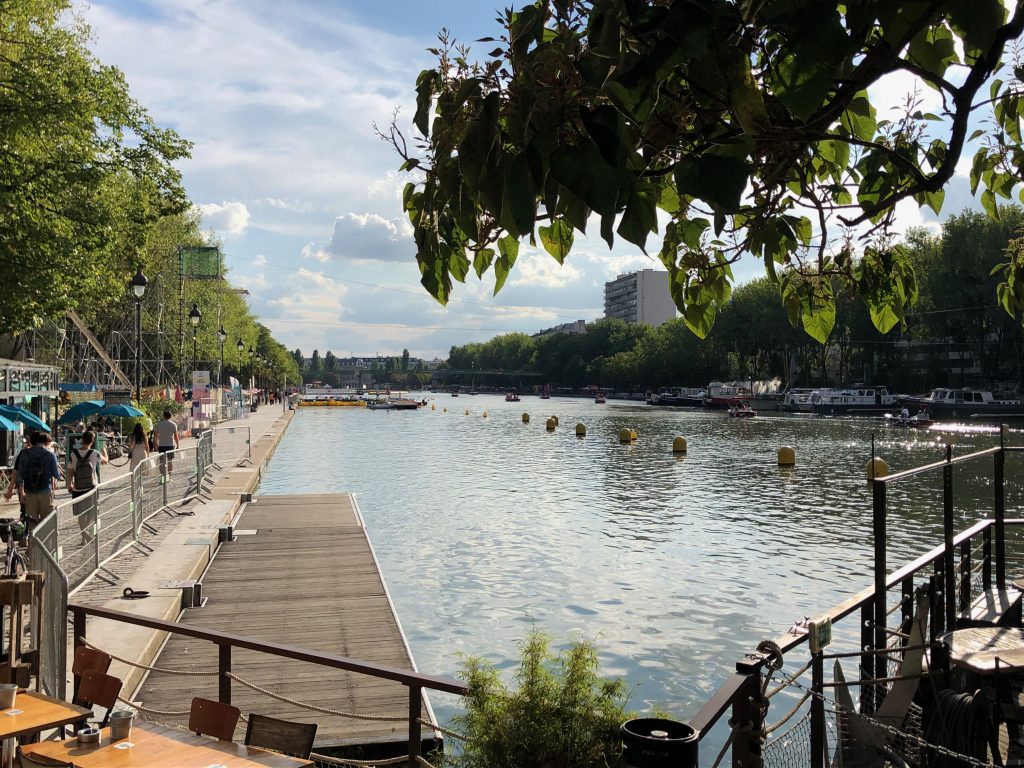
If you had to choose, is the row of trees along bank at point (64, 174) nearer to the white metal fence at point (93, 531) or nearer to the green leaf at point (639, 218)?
the white metal fence at point (93, 531)

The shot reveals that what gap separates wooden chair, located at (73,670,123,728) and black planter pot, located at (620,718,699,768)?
3.85m

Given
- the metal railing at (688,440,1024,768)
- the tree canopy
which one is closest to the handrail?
the metal railing at (688,440,1024,768)

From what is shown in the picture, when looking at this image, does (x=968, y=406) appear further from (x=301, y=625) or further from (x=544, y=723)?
(x=544, y=723)

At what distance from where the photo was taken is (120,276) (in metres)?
25.0

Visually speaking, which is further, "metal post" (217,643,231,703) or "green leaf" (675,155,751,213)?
"metal post" (217,643,231,703)

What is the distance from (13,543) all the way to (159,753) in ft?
27.9

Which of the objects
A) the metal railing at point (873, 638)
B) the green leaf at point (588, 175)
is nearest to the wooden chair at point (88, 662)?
the metal railing at point (873, 638)

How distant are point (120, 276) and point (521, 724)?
2382 cm

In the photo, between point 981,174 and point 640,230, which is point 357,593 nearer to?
point 981,174

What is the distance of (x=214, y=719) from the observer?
5402 millimetres

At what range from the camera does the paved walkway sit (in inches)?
388

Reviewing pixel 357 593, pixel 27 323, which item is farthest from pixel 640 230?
pixel 27 323

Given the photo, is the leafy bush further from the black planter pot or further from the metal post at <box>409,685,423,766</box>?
the black planter pot

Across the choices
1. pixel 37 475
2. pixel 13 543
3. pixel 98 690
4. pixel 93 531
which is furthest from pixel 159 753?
pixel 37 475
